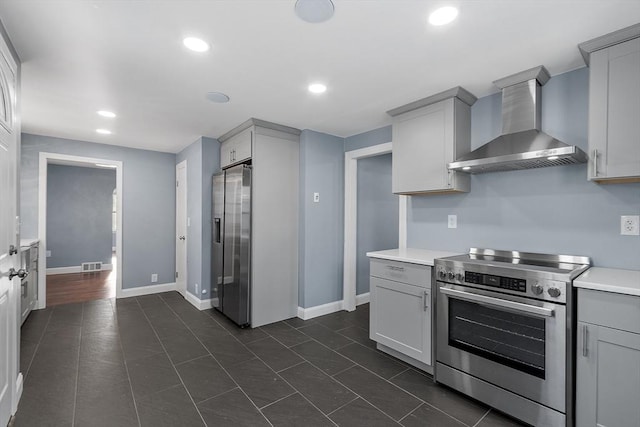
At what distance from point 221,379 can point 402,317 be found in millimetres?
1559

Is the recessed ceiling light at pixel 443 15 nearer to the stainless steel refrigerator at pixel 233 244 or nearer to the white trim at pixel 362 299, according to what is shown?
the stainless steel refrigerator at pixel 233 244

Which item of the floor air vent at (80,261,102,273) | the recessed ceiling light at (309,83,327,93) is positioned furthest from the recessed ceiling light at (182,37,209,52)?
the floor air vent at (80,261,102,273)

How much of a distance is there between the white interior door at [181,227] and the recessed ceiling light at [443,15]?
4159 mm

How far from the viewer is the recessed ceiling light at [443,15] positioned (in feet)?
5.13

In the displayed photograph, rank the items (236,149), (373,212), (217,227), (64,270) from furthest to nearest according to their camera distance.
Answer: (64,270)
(373,212)
(217,227)
(236,149)

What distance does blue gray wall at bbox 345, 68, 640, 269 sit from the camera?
203 centimetres

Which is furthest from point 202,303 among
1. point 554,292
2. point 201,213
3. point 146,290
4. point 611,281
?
point 611,281

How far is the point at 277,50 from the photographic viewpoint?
1.96m

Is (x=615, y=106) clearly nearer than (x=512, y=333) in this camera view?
Yes

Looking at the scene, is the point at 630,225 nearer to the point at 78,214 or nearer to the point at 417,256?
the point at 417,256

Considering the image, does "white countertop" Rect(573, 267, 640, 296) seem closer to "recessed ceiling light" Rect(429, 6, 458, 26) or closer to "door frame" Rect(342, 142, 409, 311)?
"recessed ceiling light" Rect(429, 6, 458, 26)

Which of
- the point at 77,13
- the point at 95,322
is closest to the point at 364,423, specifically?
the point at 77,13

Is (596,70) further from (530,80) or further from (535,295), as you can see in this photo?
(535,295)

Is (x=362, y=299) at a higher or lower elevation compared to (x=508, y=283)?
lower
